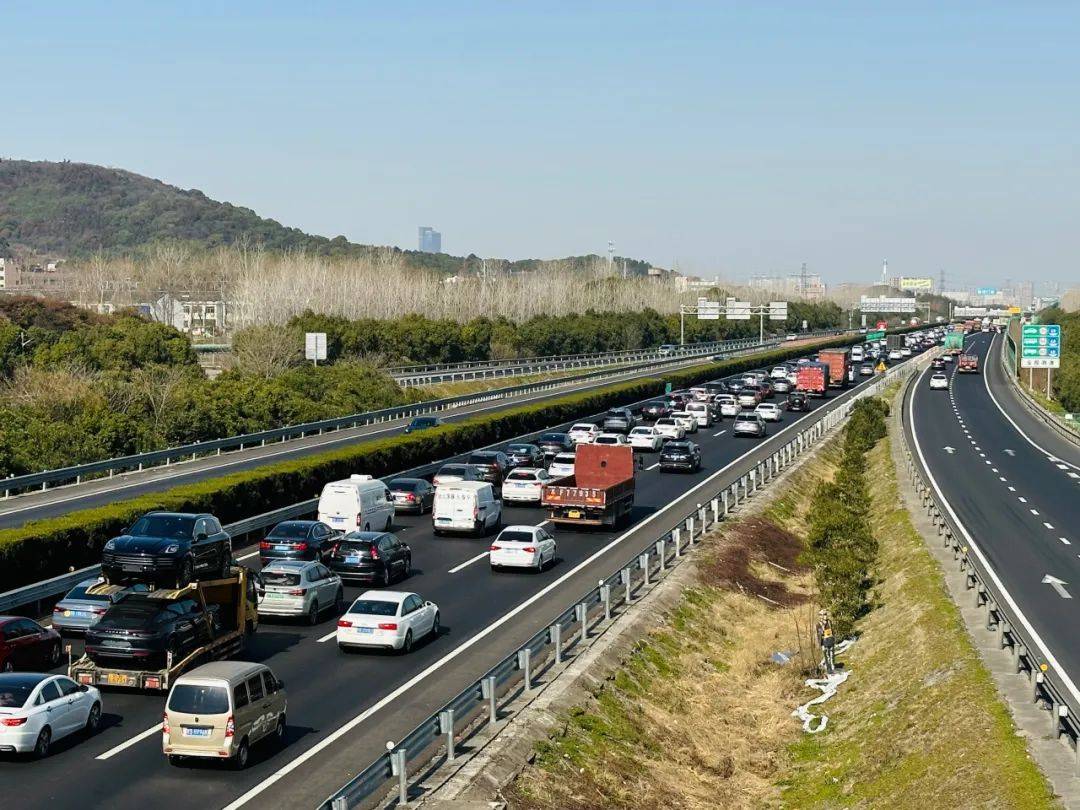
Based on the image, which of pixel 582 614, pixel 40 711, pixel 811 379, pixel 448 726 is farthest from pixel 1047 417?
pixel 40 711

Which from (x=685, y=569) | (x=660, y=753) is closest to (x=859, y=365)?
(x=685, y=569)

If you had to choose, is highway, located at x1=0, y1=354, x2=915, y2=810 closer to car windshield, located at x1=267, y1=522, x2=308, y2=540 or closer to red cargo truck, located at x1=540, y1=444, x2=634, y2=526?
red cargo truck, located at x1=540, y1=444, x2=634, y2=526

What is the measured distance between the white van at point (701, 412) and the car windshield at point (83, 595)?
5776 centimetres

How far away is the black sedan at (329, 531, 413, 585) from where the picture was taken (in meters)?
34.8

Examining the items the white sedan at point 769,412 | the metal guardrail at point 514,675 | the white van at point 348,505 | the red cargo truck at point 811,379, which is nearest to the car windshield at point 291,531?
the white van at point 348,505

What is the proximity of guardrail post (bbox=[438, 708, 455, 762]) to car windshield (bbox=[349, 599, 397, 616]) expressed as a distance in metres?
6.94

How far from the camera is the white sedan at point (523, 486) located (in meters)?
51.1

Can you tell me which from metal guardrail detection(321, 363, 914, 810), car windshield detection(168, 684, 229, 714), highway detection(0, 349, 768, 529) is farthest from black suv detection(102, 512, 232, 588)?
highway detection(0, 349, 768, 529)

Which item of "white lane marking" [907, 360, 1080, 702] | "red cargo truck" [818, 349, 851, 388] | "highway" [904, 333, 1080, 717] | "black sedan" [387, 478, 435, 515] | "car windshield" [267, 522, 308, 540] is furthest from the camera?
"red cargo truck" [818, 349, 851, 388]

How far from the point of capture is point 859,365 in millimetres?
150000

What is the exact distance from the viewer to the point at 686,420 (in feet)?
263

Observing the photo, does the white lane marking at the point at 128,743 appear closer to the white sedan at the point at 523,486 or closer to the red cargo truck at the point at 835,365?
the white sedan at the point at 523,486

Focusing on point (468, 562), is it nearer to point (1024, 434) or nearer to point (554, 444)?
point (554, 444)

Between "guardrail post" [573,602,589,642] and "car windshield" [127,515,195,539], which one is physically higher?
"car windshield" [127,515,195,539]
